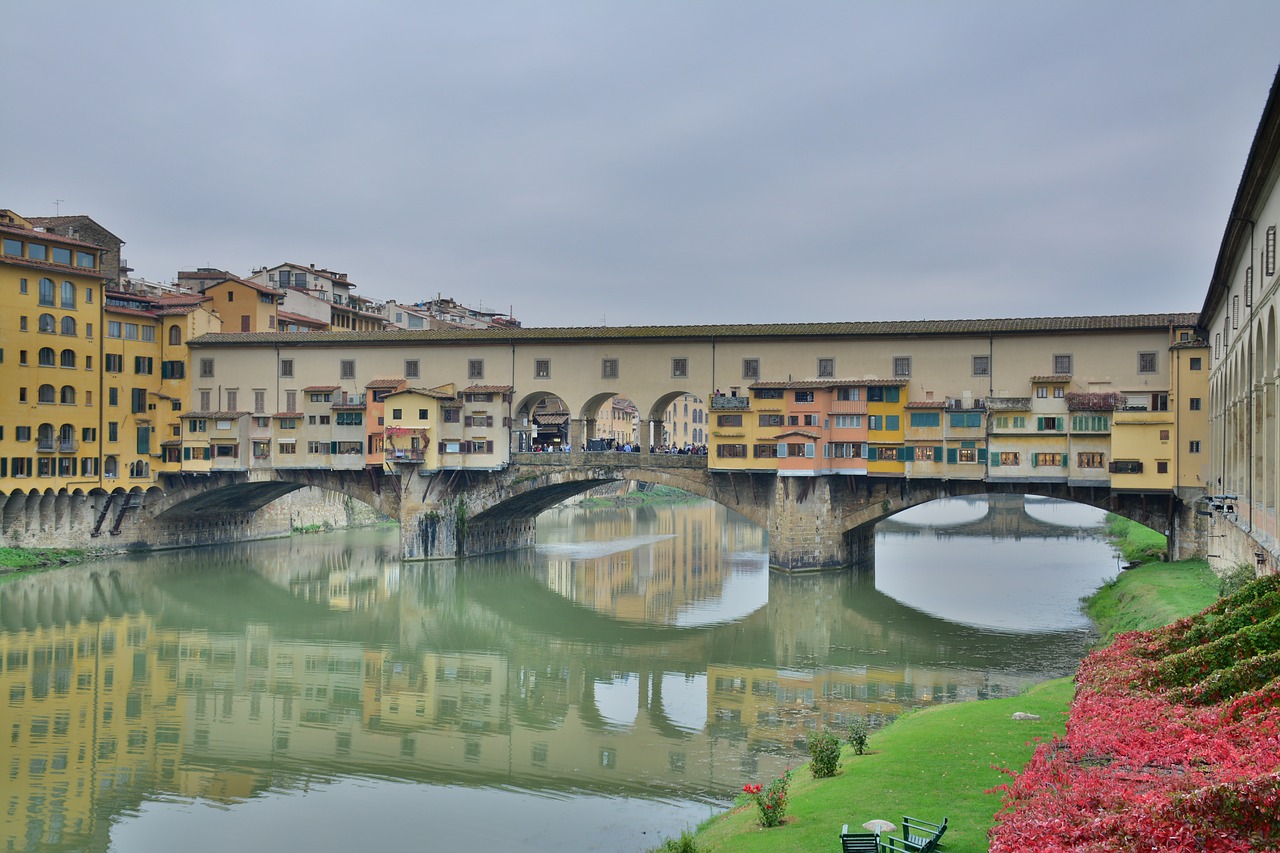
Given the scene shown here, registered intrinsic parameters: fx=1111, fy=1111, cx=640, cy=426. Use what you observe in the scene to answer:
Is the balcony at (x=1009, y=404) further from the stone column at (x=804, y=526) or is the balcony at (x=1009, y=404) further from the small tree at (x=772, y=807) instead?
the small tree at (x=772, y=807)

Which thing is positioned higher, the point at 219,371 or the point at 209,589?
the point at 219,371

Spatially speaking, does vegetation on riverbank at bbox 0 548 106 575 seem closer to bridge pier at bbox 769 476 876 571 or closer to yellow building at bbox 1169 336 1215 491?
bridge pier at bbox 769 476 876 571

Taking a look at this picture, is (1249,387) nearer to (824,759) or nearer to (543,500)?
(824,759)

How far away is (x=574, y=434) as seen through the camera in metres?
47.9

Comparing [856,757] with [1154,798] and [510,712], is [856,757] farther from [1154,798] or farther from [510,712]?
[510,712]

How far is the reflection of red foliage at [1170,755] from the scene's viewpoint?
26.7 ft

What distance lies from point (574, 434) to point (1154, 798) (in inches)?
1564

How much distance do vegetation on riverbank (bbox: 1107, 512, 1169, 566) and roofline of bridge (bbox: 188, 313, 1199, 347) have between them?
7.86m

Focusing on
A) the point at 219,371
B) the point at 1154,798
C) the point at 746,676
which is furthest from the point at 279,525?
the point at 1154,798

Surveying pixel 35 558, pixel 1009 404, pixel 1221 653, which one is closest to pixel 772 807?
pixel 1221 653

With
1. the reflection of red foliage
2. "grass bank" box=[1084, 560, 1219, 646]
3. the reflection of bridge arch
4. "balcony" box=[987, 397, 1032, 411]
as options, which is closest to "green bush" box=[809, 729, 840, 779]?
the reflection of red foliage

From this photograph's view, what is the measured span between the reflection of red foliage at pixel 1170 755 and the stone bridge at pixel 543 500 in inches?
977

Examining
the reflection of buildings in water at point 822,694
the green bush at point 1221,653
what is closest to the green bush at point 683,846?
the green bush at point 1221,653

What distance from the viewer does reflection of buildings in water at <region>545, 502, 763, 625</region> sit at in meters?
40.0
